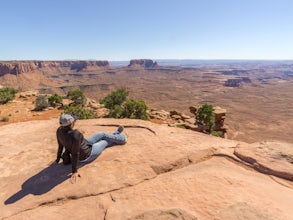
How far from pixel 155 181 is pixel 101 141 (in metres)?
2.07

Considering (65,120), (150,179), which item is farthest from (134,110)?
(65,120)

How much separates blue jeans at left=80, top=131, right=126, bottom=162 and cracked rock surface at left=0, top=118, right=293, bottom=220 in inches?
7.5

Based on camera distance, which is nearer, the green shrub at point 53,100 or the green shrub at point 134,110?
the green shrub at point 134,110

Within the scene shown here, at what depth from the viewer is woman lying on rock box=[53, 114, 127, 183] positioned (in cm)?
533

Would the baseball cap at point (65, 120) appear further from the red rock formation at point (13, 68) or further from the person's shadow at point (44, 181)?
the red rock formation at point (13, 68)

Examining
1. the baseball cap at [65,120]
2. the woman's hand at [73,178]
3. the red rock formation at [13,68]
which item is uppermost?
the baseball cap at [65,120]

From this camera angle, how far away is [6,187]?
5562 mm

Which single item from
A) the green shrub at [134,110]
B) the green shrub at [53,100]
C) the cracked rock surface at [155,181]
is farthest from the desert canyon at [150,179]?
the green shrub at [53,100]

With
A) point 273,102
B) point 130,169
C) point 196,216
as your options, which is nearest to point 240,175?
point 196,216

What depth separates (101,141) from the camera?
6711mm

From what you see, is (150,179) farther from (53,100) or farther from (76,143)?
(53,100)

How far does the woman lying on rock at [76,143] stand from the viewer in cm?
533

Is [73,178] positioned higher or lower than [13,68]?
higher

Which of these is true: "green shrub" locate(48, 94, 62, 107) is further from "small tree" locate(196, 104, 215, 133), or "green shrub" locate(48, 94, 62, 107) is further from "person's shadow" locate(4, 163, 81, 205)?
"person's shadow" locate(4, 163, 81, 205)
